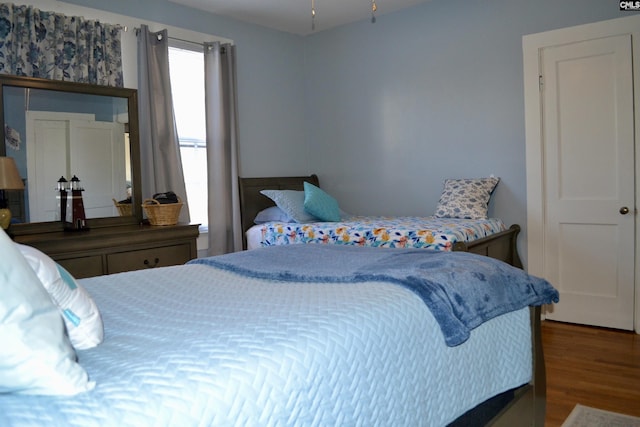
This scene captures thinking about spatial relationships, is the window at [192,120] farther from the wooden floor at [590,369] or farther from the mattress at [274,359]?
the wooden floor at [590,369]

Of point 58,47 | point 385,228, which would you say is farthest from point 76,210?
point 385,228

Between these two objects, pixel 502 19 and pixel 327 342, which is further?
pixel 502 19

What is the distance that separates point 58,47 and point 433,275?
122 inches

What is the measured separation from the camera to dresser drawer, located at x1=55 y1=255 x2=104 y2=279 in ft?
9.75

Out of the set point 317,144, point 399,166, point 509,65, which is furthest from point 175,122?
point 509,65

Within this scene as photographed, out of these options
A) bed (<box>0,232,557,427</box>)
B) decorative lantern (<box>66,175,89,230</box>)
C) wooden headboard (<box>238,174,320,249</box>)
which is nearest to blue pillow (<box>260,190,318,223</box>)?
wooden headboard (<box>238,174,320,249</box>)

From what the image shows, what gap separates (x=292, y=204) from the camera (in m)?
4.44

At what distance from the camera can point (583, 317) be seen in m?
3.90

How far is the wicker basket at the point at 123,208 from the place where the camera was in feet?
12.1

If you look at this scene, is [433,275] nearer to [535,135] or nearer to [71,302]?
[71,302]

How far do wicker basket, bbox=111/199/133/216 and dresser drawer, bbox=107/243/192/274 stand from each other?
0.50 metres

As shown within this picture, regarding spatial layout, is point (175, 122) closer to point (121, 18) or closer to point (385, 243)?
point (121, 18)

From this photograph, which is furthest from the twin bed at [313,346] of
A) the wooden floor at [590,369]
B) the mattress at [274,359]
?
the wooden floor at [590,369]

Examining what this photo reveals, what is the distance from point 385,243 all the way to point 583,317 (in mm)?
1662
